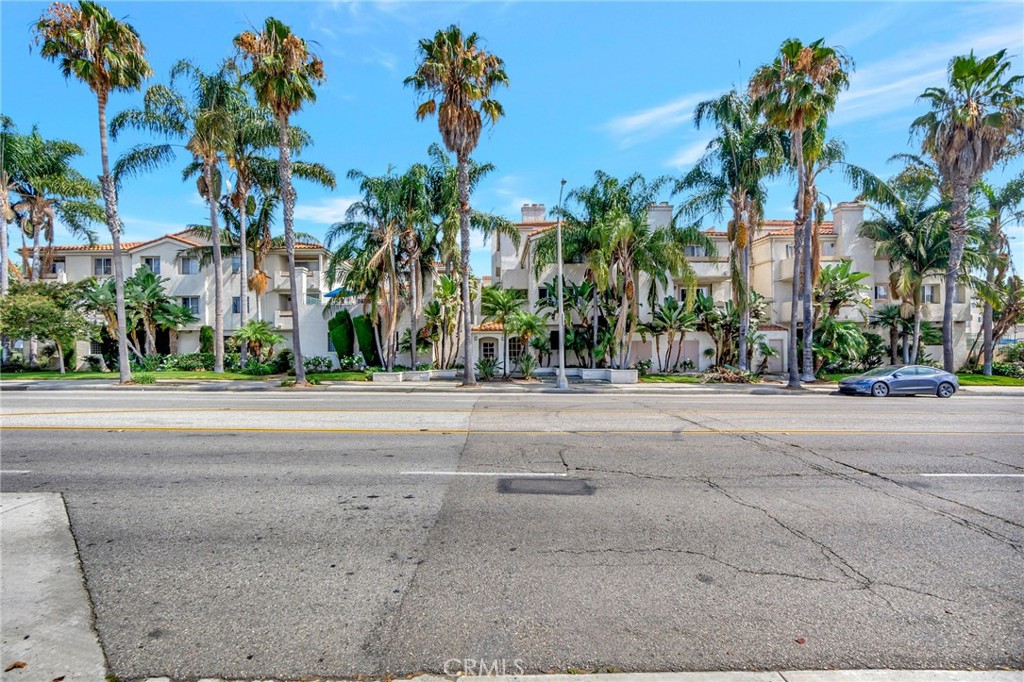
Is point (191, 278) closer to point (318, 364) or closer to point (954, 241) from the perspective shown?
point (318, 364)

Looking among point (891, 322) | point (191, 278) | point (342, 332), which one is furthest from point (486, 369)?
point (891, 322)

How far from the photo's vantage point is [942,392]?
2055 cm

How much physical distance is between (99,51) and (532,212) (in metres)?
25.1

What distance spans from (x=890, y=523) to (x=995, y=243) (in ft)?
116

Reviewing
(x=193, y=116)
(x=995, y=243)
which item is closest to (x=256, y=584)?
(x=193, y=116)

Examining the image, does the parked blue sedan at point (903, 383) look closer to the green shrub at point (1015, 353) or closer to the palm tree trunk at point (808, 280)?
the palm tree trunk at point (808, 280)

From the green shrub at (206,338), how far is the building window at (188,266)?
4680mm

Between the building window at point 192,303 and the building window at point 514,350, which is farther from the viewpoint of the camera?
the building window at point 192,303

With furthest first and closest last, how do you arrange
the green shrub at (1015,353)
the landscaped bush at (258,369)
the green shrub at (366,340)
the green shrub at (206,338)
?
the green shrub at (206,338) < the green shrub at (1015,353) < the green shrub at (366,340) < the landscaped bush at (258,369)

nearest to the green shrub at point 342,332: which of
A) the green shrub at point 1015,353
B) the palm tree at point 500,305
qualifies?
the palm tree at point 500,305

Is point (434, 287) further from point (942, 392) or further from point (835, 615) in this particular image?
point (835, 615)

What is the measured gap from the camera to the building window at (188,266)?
35.2 metres

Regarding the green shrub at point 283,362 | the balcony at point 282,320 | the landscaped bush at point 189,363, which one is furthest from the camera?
the balcony at point 282,320

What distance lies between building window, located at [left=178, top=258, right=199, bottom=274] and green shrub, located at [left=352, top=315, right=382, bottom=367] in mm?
13564
